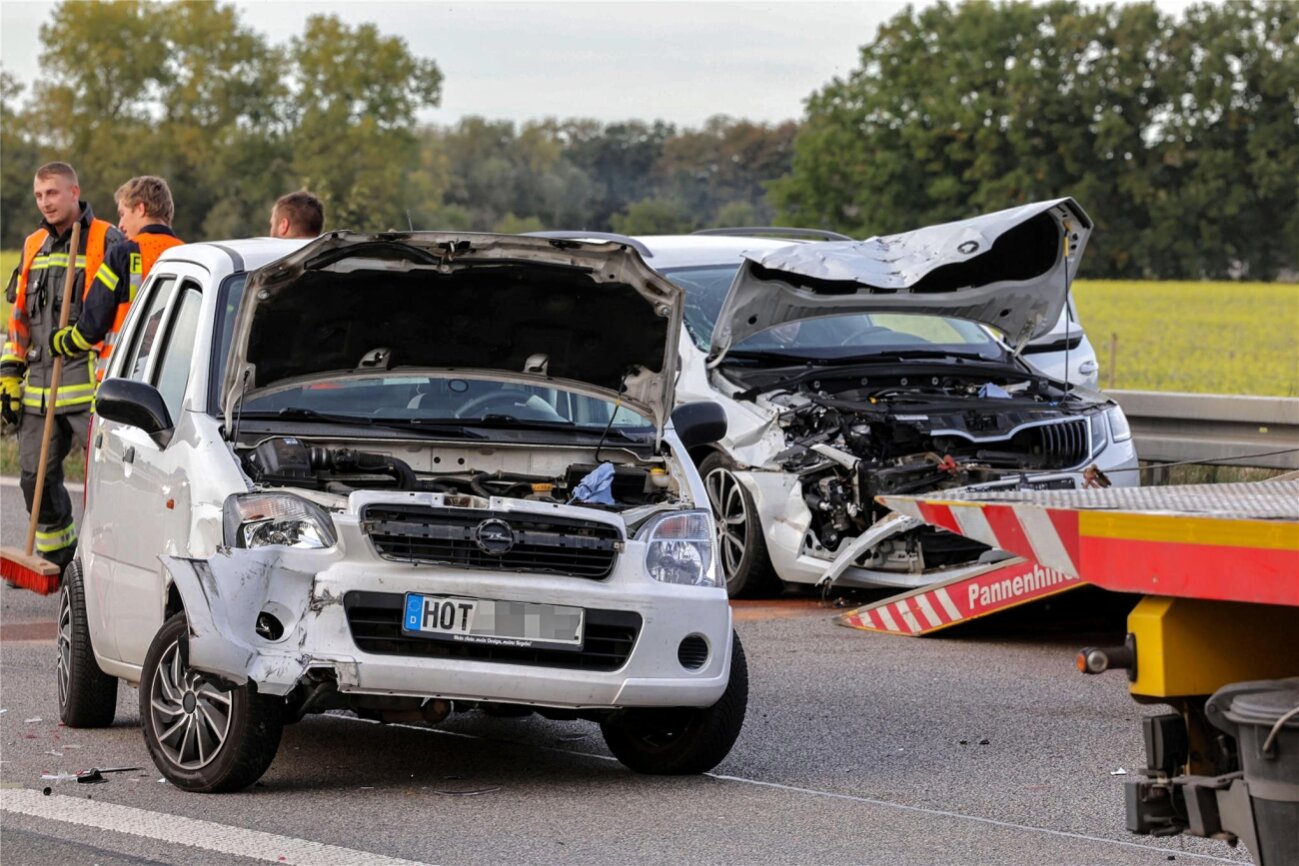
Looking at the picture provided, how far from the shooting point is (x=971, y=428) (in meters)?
10.1

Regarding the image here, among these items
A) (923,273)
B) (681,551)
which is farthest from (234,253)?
(923,273)

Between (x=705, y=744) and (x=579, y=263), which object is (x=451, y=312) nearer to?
(x=579, y=263)

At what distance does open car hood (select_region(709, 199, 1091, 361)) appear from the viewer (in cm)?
1045

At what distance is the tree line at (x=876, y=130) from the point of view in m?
77.5

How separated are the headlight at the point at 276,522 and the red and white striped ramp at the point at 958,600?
146 inches

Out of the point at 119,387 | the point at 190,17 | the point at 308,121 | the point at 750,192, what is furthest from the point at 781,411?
the point at 750,192

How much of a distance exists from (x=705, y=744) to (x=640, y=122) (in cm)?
13566

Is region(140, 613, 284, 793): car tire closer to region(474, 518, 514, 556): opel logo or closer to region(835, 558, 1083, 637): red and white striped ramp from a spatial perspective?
region(474, 518, 514, 556): opel logo

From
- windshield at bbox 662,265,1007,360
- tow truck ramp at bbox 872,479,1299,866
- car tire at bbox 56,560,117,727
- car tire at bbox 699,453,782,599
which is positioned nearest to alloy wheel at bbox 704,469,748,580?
car tire at bbox 699,453,782,599

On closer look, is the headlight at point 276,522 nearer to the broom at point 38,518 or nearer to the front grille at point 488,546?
the front grille at point 488,546

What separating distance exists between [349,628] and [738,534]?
4832 mm

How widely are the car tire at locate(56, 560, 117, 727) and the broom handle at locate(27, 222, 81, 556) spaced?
8.14 ft

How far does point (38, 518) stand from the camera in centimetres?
988

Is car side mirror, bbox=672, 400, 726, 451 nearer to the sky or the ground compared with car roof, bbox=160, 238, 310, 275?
nearer to the ground
